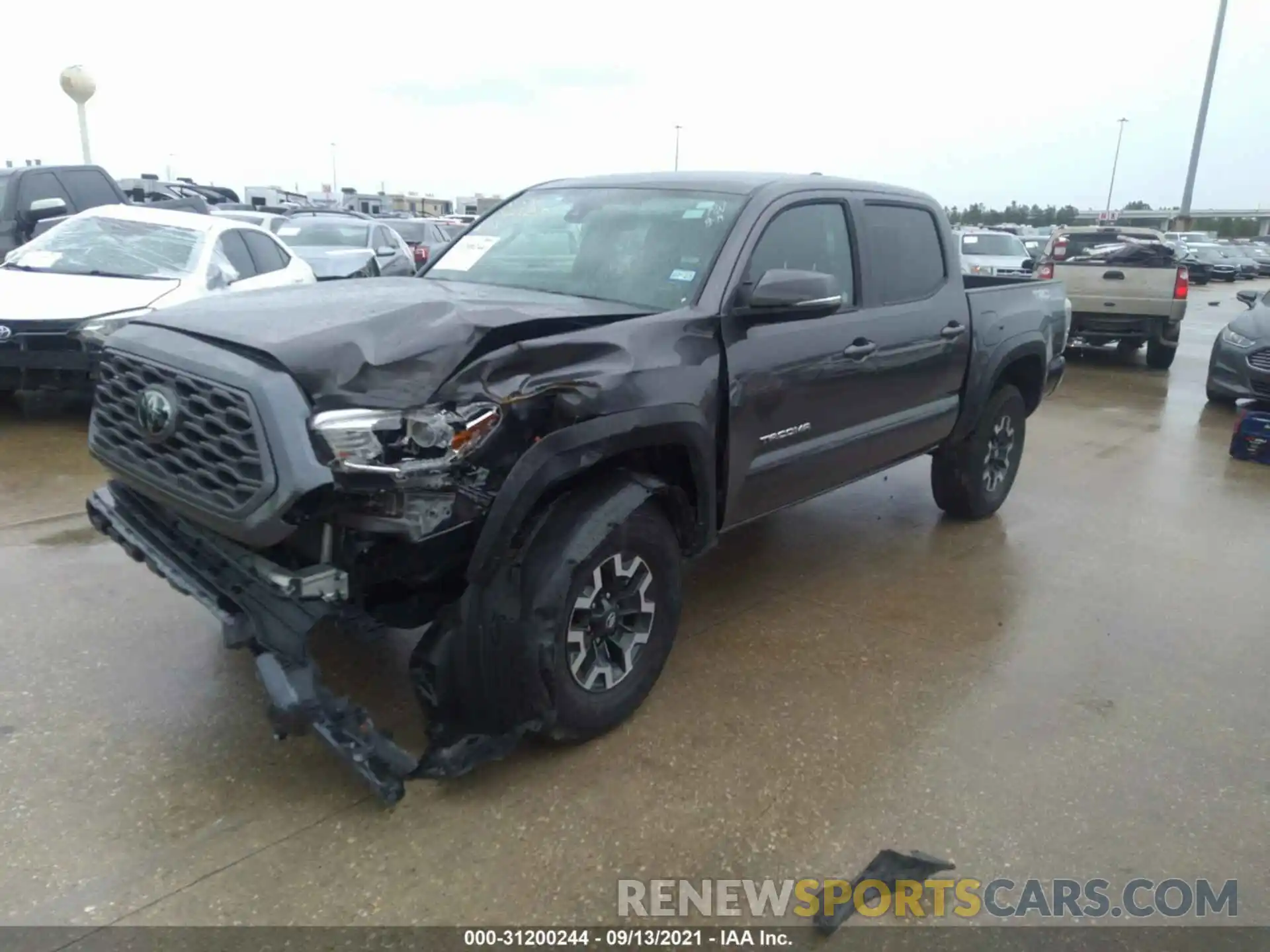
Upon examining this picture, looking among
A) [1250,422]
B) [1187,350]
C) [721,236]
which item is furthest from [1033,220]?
[721,236]

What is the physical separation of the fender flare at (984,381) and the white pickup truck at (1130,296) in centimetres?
833

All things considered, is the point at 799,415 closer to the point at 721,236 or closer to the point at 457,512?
the point at 721,236

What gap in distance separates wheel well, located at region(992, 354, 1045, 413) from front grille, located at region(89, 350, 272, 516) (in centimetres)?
459

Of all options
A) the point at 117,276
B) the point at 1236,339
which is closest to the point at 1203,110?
the point at 1236,339

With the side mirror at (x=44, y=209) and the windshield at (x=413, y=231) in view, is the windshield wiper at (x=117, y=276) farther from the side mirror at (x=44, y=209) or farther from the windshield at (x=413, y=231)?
the windshield at (x=413, y=231)

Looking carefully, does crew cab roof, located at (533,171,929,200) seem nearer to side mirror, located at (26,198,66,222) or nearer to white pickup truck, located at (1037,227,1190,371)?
side mirror, located at (26,198,66,222)

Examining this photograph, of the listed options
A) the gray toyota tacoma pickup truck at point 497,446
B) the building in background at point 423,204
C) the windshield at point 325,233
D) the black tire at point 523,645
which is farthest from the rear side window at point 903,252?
the building in background at point 423,204

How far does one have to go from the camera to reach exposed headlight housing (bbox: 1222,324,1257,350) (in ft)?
31.0

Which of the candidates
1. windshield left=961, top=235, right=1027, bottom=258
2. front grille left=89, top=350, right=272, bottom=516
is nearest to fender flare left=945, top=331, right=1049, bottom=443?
front grille left=89, top=350, right=272, bottom=516

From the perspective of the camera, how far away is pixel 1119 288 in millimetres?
12992

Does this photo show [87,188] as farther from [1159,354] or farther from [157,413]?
[1159,354]

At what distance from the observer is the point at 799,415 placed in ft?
13.2

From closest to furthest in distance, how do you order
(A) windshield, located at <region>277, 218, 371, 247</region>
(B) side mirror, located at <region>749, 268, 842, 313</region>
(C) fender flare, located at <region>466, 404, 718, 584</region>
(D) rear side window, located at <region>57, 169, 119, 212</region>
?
(C) fender flare, located at <region>466, 404, 718, 584</region>
(B) side mirror, located at <region>749, 268, 842, 313</region>
(D) rear side window, located at <region>57, 169, 119, 212</region>
(A) windshield, located at <region>277, 218, 371, 247</region>

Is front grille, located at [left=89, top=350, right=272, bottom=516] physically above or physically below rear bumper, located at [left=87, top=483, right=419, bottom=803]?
above
